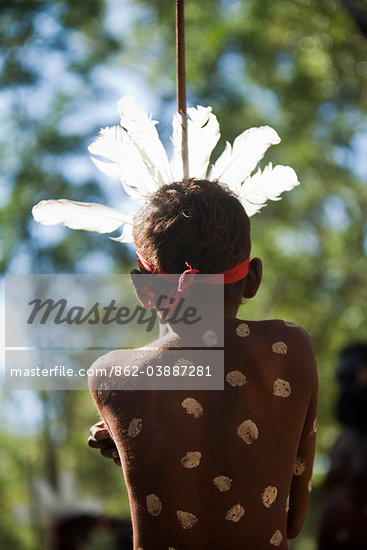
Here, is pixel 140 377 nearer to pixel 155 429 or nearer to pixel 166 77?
pixel 155 429

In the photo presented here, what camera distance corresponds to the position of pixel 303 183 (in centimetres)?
1018

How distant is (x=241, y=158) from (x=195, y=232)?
0.44 metres

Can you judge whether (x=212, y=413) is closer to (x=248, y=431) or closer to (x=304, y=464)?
(x=248, y=431)

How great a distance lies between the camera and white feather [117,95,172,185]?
6.68ft

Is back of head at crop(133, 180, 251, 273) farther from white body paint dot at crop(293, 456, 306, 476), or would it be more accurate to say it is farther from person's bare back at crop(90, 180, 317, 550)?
white body paint dot at crop(293, 456, 306, 476)

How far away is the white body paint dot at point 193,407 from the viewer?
1729mm

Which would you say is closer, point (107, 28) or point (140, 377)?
point (140, 377)

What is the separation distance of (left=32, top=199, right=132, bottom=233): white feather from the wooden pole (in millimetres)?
245

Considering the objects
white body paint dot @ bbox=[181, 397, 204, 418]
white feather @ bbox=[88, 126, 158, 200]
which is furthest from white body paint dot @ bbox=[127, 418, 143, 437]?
white feather @ bbox=[88, 126, 158, 200]

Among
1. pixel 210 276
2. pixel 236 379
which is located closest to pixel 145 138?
pixel 210 276

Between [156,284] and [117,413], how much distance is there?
1.16 ft

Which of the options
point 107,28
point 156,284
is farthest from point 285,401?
point 107,28

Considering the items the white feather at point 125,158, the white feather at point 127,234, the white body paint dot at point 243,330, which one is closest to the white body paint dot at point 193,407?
the white body paint dot at point 243,330

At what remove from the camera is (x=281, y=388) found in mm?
1766
